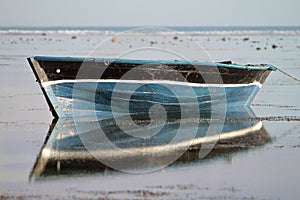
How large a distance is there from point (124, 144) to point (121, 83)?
10.0 feet

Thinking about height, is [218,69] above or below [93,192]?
above

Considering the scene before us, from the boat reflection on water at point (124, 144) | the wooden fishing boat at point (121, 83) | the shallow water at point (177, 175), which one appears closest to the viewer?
the shallow water at point (177, 175)

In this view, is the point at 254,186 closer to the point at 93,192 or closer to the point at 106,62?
the point at 93,192

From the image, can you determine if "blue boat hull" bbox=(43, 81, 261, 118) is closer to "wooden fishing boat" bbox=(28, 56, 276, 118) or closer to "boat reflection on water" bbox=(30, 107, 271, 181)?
"wooden fishing boat" bbox=(28, 56, 276, 118)

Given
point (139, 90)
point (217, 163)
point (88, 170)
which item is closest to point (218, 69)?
point (139, 90)

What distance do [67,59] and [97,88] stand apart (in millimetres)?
1000

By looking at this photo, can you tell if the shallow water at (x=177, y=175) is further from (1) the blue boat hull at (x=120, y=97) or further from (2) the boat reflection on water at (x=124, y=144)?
(1) the blue boat hull at (x=120, y=97)

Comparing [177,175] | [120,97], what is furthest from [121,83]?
[177,175]

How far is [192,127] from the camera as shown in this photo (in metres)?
15.7

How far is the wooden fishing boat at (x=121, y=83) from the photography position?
634 inches

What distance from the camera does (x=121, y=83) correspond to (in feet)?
53.8

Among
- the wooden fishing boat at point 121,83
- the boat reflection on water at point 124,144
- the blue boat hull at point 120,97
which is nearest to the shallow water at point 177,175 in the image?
the boat reflection on water at point 124,144

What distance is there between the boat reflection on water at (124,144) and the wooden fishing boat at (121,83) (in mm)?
474

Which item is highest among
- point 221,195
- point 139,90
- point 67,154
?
point 139,90
